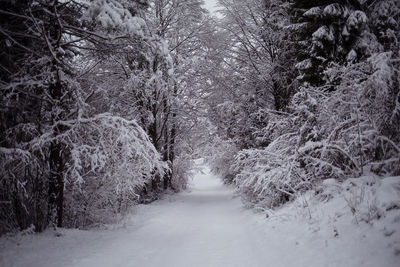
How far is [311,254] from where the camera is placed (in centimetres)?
397

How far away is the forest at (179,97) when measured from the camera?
5250mm

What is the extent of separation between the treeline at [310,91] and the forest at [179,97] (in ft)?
0.17

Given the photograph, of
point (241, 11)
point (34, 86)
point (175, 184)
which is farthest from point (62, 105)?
point (175, 184)

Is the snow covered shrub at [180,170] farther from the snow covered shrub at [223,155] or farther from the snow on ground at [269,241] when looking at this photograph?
the snow on ground at [269,241]

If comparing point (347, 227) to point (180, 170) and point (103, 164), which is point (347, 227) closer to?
point (103, 164)

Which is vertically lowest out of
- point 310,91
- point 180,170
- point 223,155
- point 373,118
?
point 180,170

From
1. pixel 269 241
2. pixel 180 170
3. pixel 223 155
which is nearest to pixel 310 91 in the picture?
pixel 269 241

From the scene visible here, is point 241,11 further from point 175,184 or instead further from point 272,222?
point 175,184

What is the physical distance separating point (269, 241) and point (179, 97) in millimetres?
10872

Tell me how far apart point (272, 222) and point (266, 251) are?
1.98m

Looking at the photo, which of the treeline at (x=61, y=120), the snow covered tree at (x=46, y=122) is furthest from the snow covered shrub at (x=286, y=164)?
the snow covered tree at (x=46, y=122)

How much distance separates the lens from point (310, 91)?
7285 millimetres

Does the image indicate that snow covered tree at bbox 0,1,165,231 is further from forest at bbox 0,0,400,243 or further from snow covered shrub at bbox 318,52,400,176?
snow covered shrub at bbox 318,52,400,176

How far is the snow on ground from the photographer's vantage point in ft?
11.7
